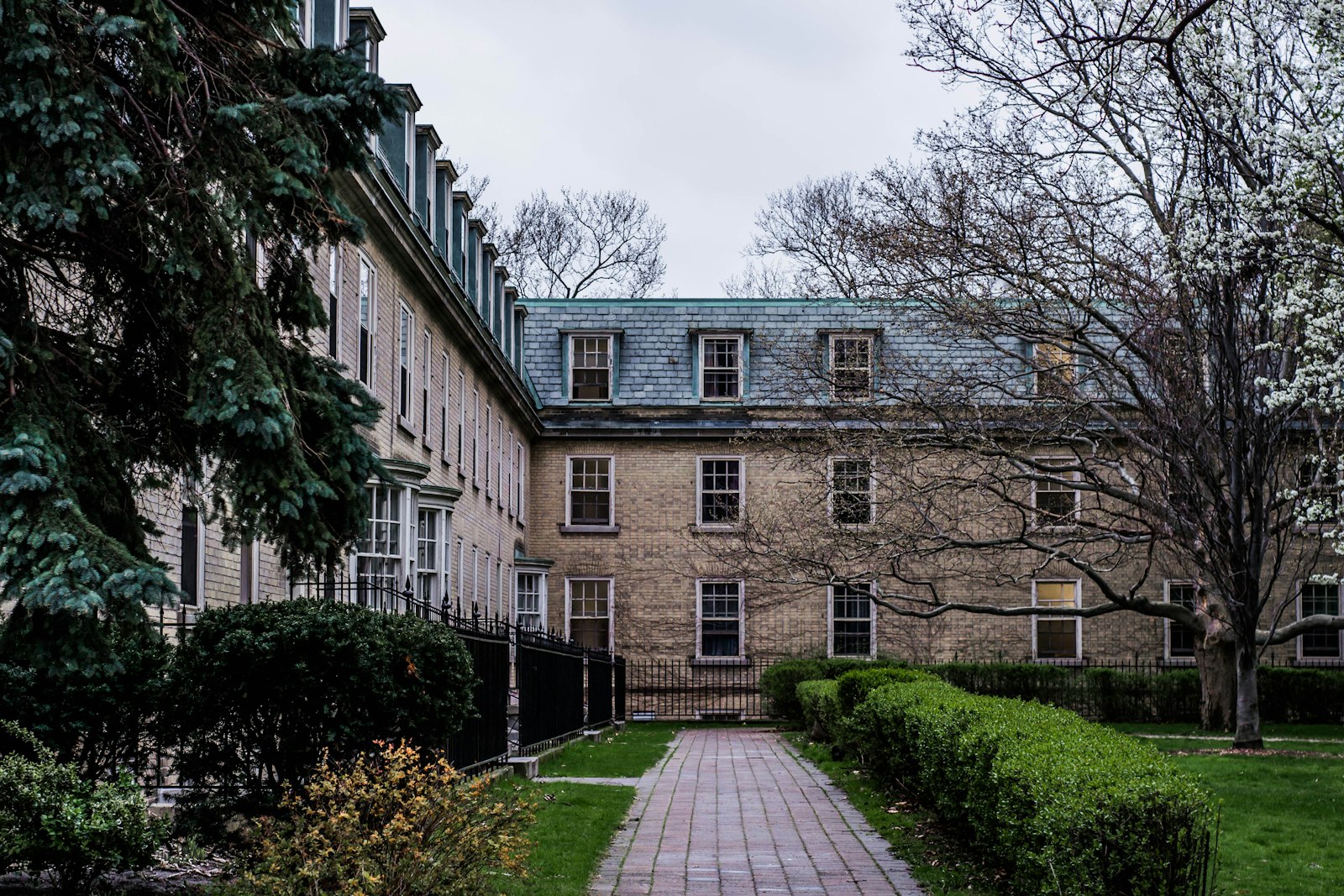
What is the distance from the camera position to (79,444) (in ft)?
23.2

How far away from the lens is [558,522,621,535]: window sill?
119ft

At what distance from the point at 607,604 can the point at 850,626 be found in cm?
592

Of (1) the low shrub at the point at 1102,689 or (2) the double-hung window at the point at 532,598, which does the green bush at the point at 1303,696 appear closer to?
(1) the low shrub at the point at 1102,689

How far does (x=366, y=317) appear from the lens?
19562mm

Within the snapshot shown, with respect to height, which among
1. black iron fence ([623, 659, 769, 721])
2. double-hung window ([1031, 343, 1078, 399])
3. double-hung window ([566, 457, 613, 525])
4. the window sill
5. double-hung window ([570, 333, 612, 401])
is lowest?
black iron fence ([623, 659, 769, 721])

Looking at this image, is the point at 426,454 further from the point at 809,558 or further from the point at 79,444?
the point at 79,444

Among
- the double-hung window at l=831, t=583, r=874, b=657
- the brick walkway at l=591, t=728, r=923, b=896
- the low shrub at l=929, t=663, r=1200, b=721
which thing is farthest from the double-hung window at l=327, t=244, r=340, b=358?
the double-hung window at l=831, t=583, r=874, b=657

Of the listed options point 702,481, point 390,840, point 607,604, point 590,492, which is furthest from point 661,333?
point 390,840

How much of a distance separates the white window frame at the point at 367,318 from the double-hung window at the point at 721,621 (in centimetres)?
1767

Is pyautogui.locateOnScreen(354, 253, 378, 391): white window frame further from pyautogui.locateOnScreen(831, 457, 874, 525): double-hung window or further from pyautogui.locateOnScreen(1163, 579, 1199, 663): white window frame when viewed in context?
pyautogui.locateOnScreen(1163, 579, 1199, 663): white window frame

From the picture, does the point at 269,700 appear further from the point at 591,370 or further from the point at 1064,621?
the point at 1064,621

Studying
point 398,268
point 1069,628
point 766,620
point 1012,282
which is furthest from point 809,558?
point 1069,628

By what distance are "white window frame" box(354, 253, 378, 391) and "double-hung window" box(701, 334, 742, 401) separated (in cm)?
1766

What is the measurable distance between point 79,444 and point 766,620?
2970 centimetres
